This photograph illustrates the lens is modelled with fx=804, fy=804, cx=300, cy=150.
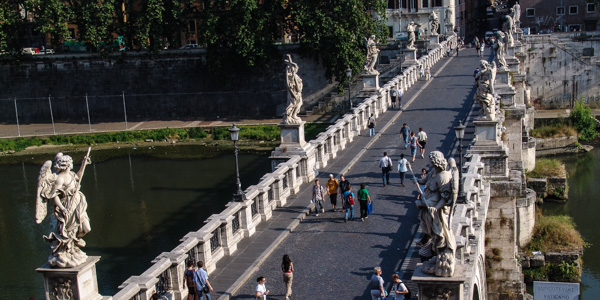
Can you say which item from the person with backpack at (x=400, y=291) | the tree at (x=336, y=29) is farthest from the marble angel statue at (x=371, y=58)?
the person with backpack at (x=400, y=291)

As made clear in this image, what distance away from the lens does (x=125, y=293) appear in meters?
15.2

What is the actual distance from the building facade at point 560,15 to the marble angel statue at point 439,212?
6305 cm

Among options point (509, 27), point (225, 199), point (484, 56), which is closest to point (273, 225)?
point (225, 199)

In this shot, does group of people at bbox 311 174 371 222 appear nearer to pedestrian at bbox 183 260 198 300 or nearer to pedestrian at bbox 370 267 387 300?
pedestrian at bbox 370 267 387 300

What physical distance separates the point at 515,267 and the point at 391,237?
6.77m

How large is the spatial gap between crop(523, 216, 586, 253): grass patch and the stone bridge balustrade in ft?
26.8

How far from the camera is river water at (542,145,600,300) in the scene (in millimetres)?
29797

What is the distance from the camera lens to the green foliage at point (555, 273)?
95.5 ft

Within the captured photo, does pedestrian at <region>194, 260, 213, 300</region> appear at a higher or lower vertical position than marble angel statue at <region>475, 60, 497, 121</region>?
lower

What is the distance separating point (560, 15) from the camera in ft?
241

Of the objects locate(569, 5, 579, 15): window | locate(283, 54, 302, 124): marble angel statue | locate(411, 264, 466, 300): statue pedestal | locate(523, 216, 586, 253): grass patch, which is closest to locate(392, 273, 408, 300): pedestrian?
locate(411, 264, 466, 300): statue pedestal

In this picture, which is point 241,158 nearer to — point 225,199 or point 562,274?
point 225,199

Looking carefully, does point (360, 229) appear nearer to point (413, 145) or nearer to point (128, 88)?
point (413, 145)

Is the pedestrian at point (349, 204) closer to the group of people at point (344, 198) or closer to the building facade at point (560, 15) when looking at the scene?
the group of people at point (344, 198)
